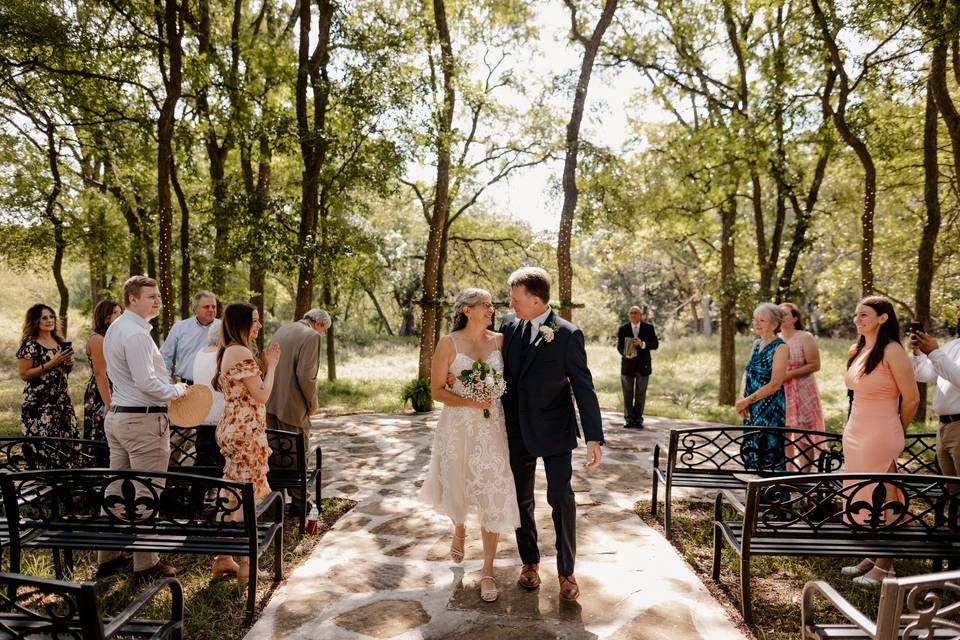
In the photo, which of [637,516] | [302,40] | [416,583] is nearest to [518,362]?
[416,583]

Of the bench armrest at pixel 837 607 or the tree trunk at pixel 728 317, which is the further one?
the tree trunk at pixel 728 317

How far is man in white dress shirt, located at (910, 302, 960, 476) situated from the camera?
4309 mm

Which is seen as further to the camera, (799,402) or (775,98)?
(775,98)

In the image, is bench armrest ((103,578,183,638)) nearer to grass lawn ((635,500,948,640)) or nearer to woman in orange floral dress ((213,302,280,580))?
woman in orange floral dress ((213,302,280,580))

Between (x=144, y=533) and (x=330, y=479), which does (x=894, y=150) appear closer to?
(x=330, y=479)

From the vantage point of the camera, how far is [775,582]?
4516 mm

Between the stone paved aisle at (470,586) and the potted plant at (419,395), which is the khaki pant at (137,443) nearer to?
the stone paved aisle at (470,586)

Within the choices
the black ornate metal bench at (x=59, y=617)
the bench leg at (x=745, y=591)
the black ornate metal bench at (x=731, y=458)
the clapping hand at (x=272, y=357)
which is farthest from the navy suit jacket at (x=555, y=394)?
the black ornate metal bench at (x=59, y=617)

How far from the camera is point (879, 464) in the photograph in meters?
4.60

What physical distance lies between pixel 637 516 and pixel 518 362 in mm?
2662

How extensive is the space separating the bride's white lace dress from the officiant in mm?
6328

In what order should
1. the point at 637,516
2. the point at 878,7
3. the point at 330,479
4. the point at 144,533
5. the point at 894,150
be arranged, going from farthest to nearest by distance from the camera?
the point at 894,150 → the point at 878,7 → the point at 330,479 → the point at 637,516 → the point at 144,533

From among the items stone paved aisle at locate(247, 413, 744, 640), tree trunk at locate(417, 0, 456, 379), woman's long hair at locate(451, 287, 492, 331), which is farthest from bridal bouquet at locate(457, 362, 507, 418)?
tree trunk at locate(417, 0, 456, 379)

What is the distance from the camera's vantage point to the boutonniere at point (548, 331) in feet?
13.4
